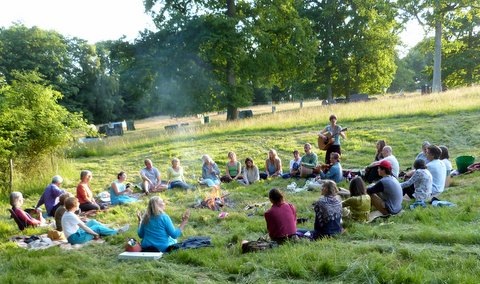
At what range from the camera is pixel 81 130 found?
1413 cm

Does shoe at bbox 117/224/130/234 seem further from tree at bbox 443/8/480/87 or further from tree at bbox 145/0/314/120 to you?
tree at bbox 443/8/480/87

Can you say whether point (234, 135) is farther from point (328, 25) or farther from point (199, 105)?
point (328, 25)

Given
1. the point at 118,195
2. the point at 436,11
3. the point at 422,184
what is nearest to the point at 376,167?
the point at 422,184

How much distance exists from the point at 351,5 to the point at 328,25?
237 cm

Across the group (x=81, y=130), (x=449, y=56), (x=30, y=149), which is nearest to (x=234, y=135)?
(x=81, y=130)

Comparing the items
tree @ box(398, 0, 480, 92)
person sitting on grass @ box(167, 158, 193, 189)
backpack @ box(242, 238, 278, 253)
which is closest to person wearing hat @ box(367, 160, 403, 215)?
backpack @ box(242, 238, 278, 253)

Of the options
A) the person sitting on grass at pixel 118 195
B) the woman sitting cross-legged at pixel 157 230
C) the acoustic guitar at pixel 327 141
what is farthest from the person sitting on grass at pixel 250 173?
the woman sitting cross-legged at pixel 157 230

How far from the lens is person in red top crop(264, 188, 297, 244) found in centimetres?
648

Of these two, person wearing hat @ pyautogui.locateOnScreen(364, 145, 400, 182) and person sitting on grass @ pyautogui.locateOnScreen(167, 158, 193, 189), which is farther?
person sitting on grass @ pyautogui.locateOnScreen(167, 158, 193, 189)

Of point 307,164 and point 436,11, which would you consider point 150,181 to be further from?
point 436,11

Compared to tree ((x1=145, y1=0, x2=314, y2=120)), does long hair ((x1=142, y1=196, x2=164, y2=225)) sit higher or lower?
lower

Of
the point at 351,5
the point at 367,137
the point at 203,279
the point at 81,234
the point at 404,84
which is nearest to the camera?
the point at 203,279

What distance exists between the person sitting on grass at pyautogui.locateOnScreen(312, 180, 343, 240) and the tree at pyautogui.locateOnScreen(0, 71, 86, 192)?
9182mm

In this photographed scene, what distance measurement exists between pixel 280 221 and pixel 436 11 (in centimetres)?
2978
